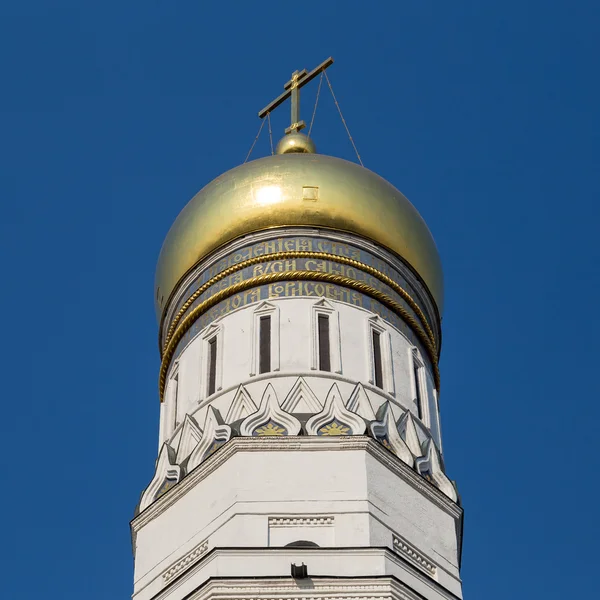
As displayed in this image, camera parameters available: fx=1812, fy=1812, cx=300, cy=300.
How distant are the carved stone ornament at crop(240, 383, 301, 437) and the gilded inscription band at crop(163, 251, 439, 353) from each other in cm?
199

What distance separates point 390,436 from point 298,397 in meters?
0.90

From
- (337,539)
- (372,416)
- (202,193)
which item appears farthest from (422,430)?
(202,193)

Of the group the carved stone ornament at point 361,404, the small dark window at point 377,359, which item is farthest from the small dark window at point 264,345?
the small dark window at point 377,359

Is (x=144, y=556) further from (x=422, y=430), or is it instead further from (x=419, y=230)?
(x=419, y=230)

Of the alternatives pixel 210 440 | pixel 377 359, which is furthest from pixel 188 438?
pixel 377 359

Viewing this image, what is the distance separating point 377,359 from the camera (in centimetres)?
1714

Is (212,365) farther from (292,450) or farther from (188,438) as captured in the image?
(292,450)

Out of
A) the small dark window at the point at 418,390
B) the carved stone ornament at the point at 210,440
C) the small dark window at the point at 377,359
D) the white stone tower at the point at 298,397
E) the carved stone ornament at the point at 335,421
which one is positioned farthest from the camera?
the small dark window at the point at 418,390

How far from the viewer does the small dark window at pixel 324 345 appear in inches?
663

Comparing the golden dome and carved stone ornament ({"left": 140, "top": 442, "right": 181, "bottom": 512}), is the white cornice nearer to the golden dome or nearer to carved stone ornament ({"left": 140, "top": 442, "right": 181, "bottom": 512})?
carved stone ornament ({"left": 140, "top": 442, "right": 181, "bottom": 512})

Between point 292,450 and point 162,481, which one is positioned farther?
point 162,481

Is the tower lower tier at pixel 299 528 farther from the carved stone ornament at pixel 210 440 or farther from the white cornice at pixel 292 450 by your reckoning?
the carved stone ornament at pixel 210 440

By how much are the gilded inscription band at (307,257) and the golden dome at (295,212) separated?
0.37 m

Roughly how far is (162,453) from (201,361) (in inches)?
41.6
